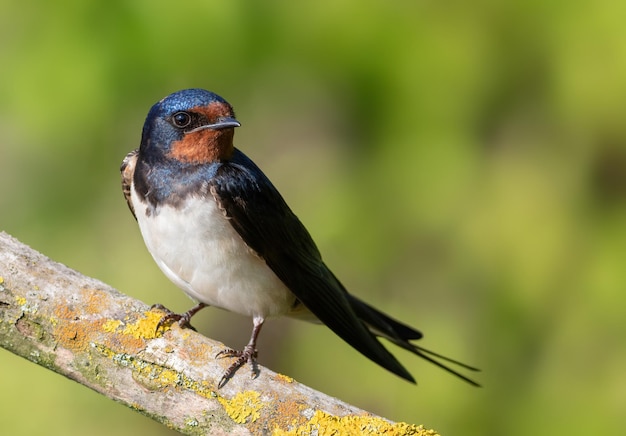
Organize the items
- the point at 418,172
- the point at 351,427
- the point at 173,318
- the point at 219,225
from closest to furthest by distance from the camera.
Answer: the point at 351,427
the point at 173,318
the point at 219,225
the point at 418,172

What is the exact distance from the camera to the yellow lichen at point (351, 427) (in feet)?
7.70

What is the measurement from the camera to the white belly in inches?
112

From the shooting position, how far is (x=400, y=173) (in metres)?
3.25

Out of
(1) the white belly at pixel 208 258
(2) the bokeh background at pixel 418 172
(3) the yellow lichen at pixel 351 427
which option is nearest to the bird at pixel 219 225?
(1) the white belly at pixel 208 258

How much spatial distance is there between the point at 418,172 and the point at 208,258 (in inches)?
28.9

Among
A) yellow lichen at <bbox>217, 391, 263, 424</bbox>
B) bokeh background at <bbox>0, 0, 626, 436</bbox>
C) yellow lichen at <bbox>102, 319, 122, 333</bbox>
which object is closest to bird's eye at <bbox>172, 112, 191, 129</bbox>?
bokeh background at <bbox>0, 0, 626, 436</bbox>

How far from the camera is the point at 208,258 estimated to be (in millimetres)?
2873

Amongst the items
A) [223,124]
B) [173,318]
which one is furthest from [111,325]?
[223,124]

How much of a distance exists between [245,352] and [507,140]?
1218mm

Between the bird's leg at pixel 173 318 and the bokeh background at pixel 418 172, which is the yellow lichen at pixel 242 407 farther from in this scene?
the bokeh background at pixel 418 172

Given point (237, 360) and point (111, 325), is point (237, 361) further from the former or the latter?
point (111, 325)

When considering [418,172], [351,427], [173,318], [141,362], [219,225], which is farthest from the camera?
[418,172]

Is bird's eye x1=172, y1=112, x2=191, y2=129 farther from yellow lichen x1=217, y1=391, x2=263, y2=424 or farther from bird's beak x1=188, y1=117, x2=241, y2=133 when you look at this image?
yellow lichen x1=217, y1=391, x2=263, y2=424

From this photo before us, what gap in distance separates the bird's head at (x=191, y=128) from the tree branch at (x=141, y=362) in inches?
18.5
